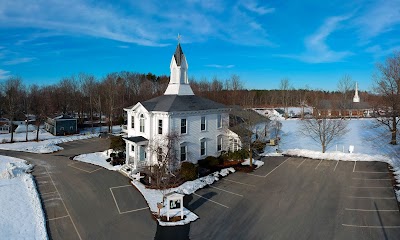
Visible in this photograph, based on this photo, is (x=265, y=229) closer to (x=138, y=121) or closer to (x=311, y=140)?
(x=138, y=121)

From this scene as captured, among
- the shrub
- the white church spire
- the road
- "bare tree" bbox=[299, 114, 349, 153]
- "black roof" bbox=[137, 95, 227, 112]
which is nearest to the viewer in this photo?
the road

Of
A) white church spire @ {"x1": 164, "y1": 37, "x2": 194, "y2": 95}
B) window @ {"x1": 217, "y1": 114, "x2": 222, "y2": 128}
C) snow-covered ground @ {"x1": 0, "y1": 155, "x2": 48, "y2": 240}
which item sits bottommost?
snow-covered ground @ {"x1": 0, "y1": 155, "x2": 48, "y2": 240}

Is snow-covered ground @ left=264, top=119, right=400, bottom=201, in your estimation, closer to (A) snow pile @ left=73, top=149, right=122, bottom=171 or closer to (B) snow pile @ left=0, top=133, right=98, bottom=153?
(A) snow pile @ left=73, top=149, right=122, bottom=171

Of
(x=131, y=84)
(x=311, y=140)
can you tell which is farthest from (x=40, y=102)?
(x=311, y=140)

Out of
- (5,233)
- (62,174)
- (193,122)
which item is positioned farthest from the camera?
(193,122)

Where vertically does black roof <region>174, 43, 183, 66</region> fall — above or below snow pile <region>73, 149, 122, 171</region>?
above

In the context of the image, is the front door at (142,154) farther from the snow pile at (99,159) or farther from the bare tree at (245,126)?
the bare tree at (245,126)

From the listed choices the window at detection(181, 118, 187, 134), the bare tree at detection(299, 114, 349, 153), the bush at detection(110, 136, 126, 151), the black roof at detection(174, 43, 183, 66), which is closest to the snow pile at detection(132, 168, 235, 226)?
the window at detection(181, 118, 187, 134)
